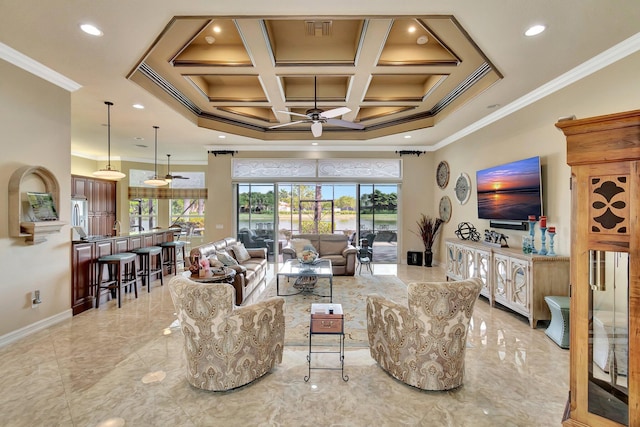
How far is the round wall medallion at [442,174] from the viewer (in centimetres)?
731

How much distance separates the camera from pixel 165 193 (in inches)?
394

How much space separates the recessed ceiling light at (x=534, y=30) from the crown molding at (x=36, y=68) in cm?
533

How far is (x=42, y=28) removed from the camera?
2.79 meters

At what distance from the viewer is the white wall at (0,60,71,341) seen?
3.26m

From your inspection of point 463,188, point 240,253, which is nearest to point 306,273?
point 240,253

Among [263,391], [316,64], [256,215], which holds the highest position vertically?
[316,64]

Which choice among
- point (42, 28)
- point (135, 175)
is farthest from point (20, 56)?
point (135, 175)

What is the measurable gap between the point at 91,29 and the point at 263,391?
3.68 m

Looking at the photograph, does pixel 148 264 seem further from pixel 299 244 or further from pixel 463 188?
pixel 463 188

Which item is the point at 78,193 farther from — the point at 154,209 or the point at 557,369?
the point at 557,369

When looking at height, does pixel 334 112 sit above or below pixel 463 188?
above

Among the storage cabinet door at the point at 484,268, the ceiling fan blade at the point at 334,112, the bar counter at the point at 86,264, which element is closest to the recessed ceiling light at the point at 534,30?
the ceiling fan blade at the point at 334,112

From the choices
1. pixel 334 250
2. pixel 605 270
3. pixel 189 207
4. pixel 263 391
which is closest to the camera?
pixel 605 270

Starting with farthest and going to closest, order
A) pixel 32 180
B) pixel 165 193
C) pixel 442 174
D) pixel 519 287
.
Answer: pixel 165 193 → pixel 442 174 → pixel 519 287 → pixel 32 180
